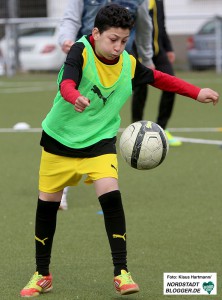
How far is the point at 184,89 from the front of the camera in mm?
5980

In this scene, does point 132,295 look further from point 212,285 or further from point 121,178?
point 121,178

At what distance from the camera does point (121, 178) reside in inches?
396

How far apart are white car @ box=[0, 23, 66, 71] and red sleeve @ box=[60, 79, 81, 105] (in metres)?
21.5

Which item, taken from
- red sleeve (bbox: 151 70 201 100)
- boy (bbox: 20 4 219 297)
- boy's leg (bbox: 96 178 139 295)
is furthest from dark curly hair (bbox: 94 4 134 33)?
boy's leg (bbox: 96 178 139 295)

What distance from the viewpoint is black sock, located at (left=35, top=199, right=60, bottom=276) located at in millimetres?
5906

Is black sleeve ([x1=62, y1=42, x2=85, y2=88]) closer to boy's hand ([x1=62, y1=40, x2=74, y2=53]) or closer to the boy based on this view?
the boy

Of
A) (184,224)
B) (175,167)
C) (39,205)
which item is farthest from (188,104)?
(39,205)

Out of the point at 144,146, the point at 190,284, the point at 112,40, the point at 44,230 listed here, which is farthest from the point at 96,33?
the point at 190,284

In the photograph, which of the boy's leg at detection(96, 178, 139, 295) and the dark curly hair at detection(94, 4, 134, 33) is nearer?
the dark curly hair at detection(94, 4, 134, 33)

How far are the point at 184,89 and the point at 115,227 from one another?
38.2 inches

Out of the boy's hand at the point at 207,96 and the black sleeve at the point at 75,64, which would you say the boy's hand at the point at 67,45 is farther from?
the boy's hand at the point at 207,96

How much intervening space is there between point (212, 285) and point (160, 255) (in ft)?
3.58

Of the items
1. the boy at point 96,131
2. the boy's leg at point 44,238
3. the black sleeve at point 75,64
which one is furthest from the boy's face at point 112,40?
the boy's leg at point 44,238

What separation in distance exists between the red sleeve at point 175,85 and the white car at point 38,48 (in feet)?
69.1
